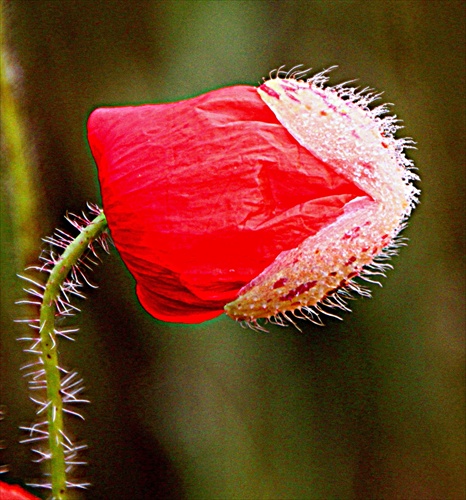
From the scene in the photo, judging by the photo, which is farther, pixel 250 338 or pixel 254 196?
pixel 250 338

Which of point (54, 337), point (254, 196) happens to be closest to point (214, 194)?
point (254, 196)

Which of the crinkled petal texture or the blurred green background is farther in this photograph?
the blurred green background

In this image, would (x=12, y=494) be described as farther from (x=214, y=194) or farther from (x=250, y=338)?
(x=250, y=338)

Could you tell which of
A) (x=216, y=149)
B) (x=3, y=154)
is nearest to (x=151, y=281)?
(x=216, y=149)

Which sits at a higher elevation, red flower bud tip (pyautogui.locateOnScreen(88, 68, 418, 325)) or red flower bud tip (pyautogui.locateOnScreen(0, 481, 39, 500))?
red flower bud tip (pyautogui.locateOnScreen(88, 68, 418, 325))

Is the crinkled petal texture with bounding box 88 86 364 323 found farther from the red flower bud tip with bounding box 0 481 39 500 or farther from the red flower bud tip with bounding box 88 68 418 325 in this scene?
the red flower bud tip with bounding box 0 481 39 500

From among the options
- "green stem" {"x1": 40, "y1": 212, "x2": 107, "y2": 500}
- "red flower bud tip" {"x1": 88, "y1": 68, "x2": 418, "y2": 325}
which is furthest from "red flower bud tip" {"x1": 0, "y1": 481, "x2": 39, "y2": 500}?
"red flower bud tip" {"x1": 88, "y1": 68, "x2": 418, "y2": 325}

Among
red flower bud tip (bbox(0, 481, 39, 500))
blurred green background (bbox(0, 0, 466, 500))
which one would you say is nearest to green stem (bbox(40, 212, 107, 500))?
red flower bud tip (bbox(0, 481, 39, 500))
